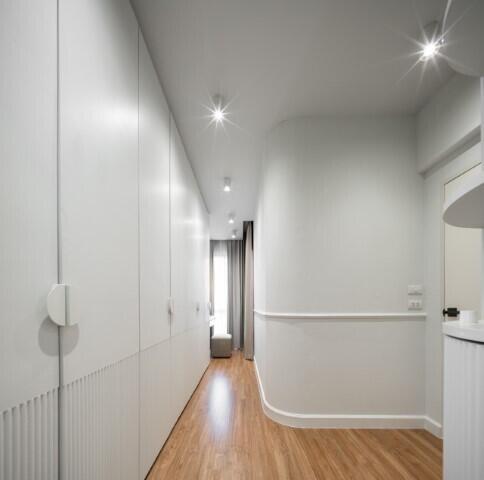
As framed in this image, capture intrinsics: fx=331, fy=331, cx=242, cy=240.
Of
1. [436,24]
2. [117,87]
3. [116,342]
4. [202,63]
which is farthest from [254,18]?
[116,342]

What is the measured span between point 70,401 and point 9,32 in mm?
1054

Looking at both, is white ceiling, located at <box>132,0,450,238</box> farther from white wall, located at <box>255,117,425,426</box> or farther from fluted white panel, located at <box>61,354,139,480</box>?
fluted white panel, located at <box>61,354,139,480</box>

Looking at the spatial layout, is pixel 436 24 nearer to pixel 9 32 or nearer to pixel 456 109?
pixel 456 109

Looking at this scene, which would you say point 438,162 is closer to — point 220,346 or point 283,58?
point 283,58

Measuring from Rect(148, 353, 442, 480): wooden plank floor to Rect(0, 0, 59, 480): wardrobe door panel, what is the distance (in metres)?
1.36

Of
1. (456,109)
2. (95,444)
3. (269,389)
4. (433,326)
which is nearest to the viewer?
(95,444)

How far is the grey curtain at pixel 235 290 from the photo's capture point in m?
7.85

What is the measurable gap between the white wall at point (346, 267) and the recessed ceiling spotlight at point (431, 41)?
0.84 m

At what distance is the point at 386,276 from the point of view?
9.29 ft

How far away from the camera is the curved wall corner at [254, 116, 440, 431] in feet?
9.03

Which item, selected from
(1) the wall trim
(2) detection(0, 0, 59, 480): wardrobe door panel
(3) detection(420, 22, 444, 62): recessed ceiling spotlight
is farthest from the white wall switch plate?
(2) detection(0, 0, 59, 480): wardrobe door panel

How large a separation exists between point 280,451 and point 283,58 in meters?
2.62

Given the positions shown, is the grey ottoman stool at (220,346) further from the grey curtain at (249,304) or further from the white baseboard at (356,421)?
the white baseboard at (356,421)

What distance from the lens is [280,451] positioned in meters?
2.25
